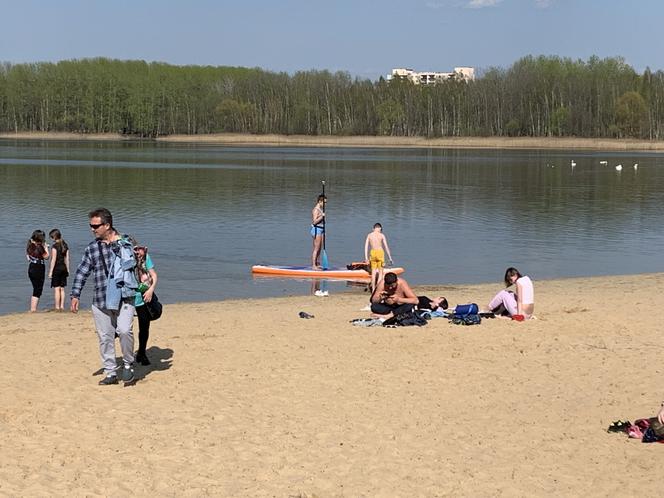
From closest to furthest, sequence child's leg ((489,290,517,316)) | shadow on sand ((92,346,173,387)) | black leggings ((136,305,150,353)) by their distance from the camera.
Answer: black leggings ((136,305,150,353)) → shadow on sand ((92,346,173,387)) → child's leg ((489,290,517,316))

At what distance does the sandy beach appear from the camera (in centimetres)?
827

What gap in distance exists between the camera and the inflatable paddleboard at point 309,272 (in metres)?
22.8

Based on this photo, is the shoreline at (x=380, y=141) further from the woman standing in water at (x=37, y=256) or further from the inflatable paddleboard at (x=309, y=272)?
the woman standing in water at (x=37, y=256)

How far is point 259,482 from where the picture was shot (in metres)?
8.18

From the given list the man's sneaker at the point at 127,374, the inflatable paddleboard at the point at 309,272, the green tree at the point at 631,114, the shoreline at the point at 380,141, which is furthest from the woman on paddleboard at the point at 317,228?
the green tree at the point at 631,114

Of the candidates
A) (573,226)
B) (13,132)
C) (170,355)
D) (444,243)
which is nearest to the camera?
(170,355)

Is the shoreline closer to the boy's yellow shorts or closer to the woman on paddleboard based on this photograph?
the woman on paddleboard

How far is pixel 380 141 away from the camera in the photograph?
151 metres

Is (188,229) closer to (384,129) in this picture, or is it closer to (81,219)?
(81,219)

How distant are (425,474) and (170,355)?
5141 millimetres

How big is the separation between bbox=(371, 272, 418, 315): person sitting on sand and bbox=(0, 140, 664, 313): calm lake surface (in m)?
6.23

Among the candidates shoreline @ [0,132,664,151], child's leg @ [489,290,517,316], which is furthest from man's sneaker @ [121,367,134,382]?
shoreline @ [0,132,664,151]

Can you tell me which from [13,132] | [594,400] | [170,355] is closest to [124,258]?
[170,355]

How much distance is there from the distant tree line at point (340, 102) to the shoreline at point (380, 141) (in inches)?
70.6
